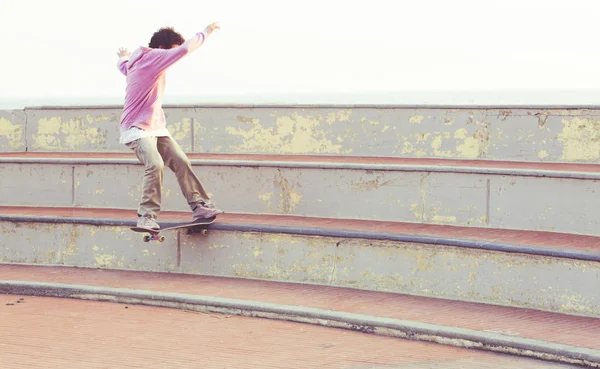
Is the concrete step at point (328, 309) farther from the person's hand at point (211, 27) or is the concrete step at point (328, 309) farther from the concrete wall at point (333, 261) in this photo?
the person's hand at point (211, 27)

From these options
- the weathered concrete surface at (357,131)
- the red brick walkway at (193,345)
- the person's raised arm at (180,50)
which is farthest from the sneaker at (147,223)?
the weathered concrete surface at (357,131)

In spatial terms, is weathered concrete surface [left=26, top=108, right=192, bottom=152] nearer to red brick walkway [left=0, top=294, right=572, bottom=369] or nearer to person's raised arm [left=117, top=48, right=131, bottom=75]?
person's raised arm [left=117, top=48, right=131, bottom=75]

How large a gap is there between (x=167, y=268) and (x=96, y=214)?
106 cm

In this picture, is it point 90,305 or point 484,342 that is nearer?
point 484,342

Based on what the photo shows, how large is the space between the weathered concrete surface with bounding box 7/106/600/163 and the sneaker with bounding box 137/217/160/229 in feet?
9.50

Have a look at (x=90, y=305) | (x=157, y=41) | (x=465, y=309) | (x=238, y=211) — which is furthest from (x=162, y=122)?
(x=465, y=309)

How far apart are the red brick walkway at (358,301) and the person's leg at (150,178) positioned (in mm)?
595

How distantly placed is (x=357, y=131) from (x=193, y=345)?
464 centimetres

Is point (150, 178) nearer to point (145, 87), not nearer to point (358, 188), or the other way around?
point (145, 87)

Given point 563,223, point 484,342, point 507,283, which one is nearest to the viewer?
point 484,342

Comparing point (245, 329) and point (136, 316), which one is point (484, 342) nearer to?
point (245, 329)

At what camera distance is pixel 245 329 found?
6.42 m

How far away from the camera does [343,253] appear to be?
24.8ft

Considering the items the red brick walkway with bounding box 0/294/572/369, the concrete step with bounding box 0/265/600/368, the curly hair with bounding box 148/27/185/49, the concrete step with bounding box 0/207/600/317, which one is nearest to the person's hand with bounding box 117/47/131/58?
the curly hair with bounding box 148/27/185/49
